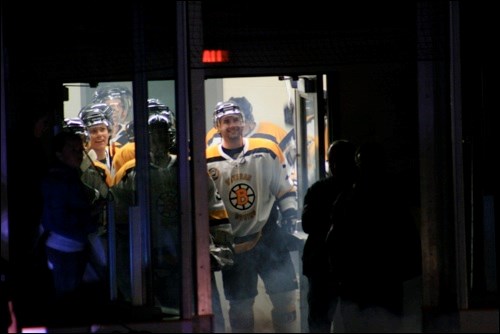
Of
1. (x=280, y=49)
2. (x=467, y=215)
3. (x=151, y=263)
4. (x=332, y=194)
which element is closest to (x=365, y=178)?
(x=332, y=194)

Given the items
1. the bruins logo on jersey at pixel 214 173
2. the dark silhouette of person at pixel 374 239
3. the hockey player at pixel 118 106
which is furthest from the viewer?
the bruins logo on jersey at pixel 214 173

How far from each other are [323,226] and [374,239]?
616 millimetres

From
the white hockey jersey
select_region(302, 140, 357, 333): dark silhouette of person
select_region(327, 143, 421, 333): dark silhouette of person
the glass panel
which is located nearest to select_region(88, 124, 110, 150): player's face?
the glass panel

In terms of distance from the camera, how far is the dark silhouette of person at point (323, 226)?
25.4ft

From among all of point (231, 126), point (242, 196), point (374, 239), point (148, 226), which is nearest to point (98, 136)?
point (148, 226)

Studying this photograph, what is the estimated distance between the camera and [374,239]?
7.35 metres

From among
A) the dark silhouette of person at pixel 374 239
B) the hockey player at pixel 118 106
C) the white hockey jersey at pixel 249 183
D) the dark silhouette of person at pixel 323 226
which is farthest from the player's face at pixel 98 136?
the dark silhouette of person at pixel 374 239

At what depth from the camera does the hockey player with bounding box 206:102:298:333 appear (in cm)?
960

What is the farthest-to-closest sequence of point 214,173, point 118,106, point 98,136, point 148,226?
point 214,173 → point 98,136 → point 118,106 → point 148,226

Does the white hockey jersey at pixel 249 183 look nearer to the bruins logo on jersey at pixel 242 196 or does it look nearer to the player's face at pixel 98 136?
the bruins logo on jersey at pixel 242 196

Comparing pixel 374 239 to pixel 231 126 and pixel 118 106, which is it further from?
pixel 231 126

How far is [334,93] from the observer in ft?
32.4

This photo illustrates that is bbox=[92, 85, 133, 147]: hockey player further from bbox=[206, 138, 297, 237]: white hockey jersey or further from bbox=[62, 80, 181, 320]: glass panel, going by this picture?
bbox=[206, 138, 297, 237]: white hockey jersey

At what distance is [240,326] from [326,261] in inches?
54.1
